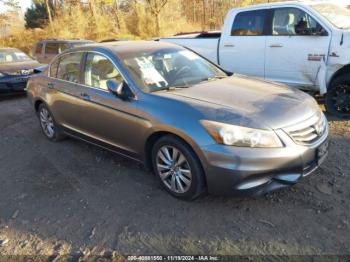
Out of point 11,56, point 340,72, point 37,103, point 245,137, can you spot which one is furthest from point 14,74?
point 245,137

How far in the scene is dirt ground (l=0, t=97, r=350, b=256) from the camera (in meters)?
3.20

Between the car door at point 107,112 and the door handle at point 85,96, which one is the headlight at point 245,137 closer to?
the car door at point 107,112

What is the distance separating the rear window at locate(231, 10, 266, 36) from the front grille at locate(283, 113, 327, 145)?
3774 mm

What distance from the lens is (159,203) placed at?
3912mm

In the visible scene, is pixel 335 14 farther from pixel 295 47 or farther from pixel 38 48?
pixel 38 48

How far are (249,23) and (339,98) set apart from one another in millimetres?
2356

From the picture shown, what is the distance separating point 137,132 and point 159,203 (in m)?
0.81

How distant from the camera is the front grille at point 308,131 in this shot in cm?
348

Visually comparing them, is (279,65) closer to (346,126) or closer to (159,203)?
(346,126)

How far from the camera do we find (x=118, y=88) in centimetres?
412

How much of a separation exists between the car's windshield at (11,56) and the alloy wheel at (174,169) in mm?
8812

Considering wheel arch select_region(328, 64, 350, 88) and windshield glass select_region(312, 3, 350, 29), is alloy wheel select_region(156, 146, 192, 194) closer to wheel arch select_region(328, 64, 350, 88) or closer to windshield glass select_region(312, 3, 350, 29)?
wheel arch select_region(328, 64, 350, 88)

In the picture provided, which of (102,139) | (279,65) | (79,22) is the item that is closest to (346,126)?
(279,65)

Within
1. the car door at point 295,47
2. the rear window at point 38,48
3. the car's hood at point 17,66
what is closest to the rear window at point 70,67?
the car door at point 295,47
